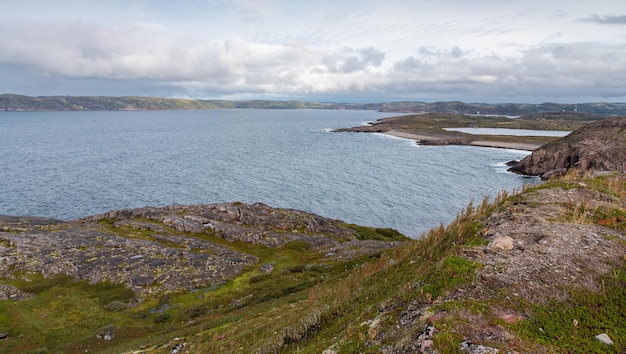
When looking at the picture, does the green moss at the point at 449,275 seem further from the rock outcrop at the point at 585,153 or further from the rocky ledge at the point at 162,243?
the rock outcrop at the point at 585,153

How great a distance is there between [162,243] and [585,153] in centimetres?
12670

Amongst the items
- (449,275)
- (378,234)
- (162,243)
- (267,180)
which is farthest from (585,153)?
(449,275)

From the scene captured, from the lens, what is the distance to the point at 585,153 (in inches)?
4545

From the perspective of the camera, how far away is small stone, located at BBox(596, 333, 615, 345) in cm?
945

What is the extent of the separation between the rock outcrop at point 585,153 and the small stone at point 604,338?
120m

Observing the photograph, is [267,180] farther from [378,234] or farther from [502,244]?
[502,244]

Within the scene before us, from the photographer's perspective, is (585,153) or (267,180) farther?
(267,180)

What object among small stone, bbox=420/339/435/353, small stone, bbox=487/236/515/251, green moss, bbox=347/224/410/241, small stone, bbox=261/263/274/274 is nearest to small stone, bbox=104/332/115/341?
small stone, bbox=261/263/274/274

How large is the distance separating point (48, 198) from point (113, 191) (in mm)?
14513

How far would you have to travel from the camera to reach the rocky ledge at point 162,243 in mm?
44594

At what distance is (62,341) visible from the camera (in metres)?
31.5

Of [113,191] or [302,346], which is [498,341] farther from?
→ [113,191]

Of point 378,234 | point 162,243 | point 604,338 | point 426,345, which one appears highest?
point 604,338

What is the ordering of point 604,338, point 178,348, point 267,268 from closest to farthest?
point 604,338 → point 178,348 → point 267,268
